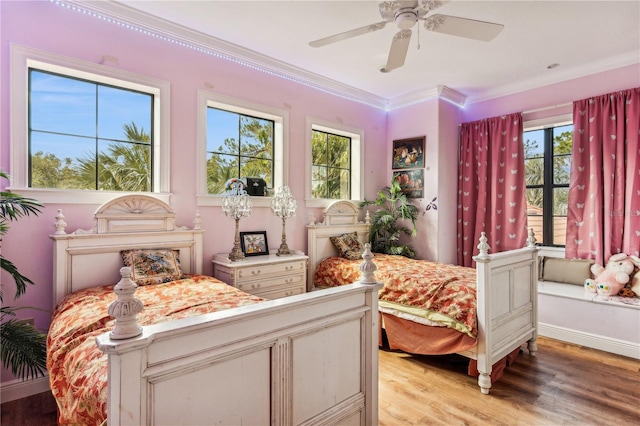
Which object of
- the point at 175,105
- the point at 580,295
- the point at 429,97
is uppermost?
the point at 429,97

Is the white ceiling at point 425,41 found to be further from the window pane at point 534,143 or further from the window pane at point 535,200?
the window pane at point 535,200

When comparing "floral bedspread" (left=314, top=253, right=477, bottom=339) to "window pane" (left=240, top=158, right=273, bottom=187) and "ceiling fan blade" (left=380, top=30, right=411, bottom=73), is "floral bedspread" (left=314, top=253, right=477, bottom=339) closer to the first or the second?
"window pane" (left=240, top=158, right=273, bottom=187)

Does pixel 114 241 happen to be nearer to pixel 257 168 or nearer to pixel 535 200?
pixel 257 168

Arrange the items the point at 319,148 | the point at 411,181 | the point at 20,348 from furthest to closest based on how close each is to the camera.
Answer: the point at 411,181 < the point at 319,148 < the point at 20,348

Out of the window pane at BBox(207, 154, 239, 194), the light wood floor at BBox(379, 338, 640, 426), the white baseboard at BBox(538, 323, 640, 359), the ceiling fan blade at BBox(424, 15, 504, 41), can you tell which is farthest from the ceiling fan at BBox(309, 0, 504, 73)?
the white baseboard at BBox(538, 323, 640, 359)

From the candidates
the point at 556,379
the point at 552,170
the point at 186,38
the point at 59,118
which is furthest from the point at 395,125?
the point at 59,118

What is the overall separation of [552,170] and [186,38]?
14.0ft

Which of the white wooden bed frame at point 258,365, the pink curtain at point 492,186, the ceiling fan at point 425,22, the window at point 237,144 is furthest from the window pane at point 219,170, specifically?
the pink curtain at point 492,186

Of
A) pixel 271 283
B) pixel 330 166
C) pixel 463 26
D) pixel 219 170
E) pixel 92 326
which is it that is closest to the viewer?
pixel 92 326

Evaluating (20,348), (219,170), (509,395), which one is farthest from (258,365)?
(219,170)

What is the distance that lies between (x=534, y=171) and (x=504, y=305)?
230cm

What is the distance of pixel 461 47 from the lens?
130 inches

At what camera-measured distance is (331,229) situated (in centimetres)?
413

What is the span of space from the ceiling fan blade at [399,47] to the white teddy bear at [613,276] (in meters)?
2.89
